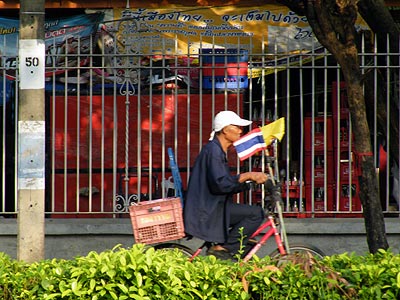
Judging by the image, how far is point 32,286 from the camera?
5.36 meters

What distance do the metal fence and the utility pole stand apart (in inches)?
110

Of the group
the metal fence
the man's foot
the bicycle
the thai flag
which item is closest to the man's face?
the thai flag

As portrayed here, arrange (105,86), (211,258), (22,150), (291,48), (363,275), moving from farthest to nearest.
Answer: (291,48) → (105,86) → (22,150) → (211,258) → (363,275)

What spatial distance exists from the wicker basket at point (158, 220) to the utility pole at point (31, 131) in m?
1.35

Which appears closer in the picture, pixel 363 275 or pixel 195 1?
pixel 363 275

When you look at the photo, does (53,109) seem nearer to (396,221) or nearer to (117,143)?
(117,143)

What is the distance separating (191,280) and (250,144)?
7.48ft

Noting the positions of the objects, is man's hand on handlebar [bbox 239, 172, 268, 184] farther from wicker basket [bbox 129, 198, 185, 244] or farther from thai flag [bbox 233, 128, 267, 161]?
wicker basket [bbox 129, 198, 185, 244]

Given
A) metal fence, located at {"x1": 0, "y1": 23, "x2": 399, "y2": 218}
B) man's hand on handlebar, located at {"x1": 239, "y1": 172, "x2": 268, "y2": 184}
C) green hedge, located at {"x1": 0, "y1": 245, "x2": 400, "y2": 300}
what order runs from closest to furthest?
green hedge, located at {"x1": 0, "y1": 245, "x2": 400, "y2": 300}, man's hand on handlebar, located at {"x1": 239, "y1": 172, "x2": 268, "y2": 184}, metal fence, located at {"x1": 0, "y1": 23, "x2": 399, "y2": 218}

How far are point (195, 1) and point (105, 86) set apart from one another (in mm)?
1705

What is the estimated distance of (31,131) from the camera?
6316 millimetres

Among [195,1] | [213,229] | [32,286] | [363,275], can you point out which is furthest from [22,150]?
[195,1]

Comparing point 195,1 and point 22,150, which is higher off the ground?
point 195,1

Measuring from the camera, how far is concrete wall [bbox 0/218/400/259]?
9.12 metres
